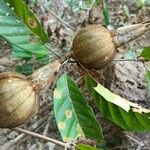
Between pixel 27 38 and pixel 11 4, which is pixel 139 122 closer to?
pixel 27 38

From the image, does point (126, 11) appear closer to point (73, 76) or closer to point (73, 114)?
point (73, 76)

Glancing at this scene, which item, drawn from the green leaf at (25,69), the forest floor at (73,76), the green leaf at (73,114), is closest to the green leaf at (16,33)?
the green leaf at (73,114)

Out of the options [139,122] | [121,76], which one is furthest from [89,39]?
[121,76]

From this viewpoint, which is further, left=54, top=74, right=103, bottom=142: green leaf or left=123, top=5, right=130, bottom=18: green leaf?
left=123, top=5, right=130, bottom=18: green leaf

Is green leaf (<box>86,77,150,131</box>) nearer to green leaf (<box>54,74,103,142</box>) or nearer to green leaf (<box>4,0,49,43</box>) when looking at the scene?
green leaf (<box>54,74,103,142</box>)

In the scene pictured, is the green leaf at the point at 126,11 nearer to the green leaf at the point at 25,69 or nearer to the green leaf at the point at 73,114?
the green leaf at the point at 25,69

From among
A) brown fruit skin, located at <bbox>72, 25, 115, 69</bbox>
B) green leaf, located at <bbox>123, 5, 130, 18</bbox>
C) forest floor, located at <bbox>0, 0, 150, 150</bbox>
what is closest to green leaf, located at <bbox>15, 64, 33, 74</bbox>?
forest floor, located at <bbox>0, 0, 150, 150</bbox>
